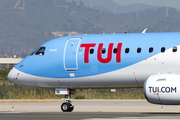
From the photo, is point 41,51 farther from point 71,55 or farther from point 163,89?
point 163,89

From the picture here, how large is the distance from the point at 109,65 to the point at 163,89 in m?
4.28

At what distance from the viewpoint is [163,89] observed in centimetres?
2672

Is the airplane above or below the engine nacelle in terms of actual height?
above

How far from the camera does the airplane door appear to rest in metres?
31.2

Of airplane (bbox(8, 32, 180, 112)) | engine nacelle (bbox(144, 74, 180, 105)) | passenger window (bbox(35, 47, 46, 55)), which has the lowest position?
engine nacelle (bbox(144, 74, 180, 105))

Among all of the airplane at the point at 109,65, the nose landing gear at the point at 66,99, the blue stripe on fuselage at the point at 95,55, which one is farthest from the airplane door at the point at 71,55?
the nose landing gear at the point at 66,99

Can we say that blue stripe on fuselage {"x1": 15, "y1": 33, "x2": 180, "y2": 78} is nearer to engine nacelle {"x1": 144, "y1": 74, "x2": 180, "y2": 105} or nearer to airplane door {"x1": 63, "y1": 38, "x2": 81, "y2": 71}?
airplane door {"x1": 63, "y1": 38, "x2": 81, "y2": 71}

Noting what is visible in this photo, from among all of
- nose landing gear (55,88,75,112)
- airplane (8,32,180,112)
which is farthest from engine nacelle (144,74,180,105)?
nose landing gear (55,88,75,112)

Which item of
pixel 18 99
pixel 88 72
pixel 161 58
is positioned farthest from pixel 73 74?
pixel 18 99

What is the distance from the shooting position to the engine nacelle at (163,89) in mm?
26500

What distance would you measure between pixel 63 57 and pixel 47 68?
3.52ft

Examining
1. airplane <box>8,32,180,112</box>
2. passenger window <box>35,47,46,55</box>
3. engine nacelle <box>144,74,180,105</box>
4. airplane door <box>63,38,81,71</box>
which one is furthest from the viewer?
passenger window <box>35,47,46,55</box>

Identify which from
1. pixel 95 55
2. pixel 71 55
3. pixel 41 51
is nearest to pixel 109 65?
pixel 95 55

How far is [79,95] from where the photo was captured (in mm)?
53188
